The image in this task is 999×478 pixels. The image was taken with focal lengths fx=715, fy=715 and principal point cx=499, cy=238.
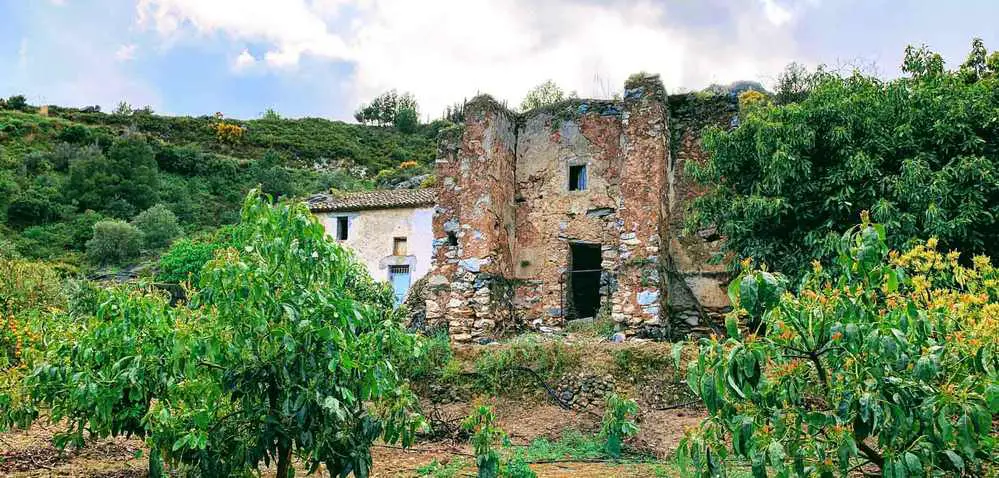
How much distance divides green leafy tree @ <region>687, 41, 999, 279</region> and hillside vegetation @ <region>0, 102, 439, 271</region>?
17.4m

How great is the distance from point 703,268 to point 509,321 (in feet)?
13.3

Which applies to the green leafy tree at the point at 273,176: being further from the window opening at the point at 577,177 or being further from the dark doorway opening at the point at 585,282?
the window opening at the point at 577,177

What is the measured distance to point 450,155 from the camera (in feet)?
49.3

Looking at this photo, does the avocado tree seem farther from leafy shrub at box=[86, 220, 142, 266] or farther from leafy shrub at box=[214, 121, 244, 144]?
leafy shrub at box=[214, 121, 244, 144]

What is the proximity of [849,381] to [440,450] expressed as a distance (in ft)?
19.7

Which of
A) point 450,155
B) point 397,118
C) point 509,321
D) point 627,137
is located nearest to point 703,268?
point 627,137

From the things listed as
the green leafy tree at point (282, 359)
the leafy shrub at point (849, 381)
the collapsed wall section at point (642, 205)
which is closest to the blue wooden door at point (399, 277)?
the collapsed wall section at point (642, 205)

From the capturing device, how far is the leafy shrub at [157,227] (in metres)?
33.7

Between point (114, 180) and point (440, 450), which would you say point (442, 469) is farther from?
point (114, 180)

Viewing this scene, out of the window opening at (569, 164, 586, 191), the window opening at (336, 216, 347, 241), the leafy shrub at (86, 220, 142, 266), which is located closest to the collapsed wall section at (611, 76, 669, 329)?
the window opening at (569, 164, 586, 191)

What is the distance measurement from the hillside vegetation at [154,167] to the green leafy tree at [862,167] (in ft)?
57.1

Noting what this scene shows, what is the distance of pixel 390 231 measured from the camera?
24.8 m

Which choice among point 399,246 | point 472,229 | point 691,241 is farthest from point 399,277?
Result: point 691,241

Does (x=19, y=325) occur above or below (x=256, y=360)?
below
